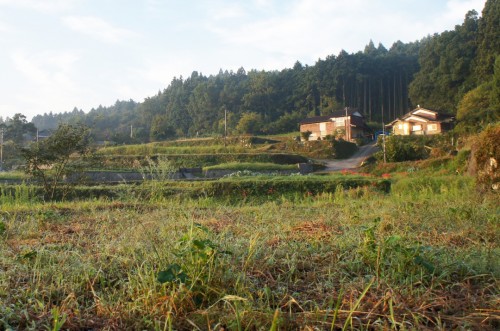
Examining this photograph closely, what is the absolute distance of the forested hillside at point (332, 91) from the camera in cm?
4684

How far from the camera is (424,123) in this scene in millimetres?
41969

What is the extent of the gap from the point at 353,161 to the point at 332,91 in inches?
1242

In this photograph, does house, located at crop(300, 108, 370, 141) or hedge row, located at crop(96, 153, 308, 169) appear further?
house, located at crop(300, 108, 370, 141)

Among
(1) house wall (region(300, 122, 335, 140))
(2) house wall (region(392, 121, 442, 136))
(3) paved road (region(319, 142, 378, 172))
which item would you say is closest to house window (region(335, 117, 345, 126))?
(1) house wall (region(300, 122, 335, 140))

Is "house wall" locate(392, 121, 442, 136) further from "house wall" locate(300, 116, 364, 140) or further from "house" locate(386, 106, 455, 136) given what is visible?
"house wall" locate(300, 116, 364, 140)

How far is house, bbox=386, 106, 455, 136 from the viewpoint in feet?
136

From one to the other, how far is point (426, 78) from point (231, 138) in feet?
92.1

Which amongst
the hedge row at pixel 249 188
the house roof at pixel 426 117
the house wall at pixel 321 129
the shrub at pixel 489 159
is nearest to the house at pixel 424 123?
→ the house roof at pixel 426 117

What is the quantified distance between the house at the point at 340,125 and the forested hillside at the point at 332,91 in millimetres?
6374

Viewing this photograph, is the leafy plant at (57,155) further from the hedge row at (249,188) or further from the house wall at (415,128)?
the house wall at (415,128)

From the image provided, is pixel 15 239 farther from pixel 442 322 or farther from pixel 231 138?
pixel 231 138

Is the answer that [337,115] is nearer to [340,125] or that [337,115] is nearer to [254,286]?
[340,125]

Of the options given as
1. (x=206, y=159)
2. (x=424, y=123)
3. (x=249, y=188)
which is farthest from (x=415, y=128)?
(x=249, y=188)

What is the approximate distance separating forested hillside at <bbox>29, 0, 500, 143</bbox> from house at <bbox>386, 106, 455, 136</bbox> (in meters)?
3.23
